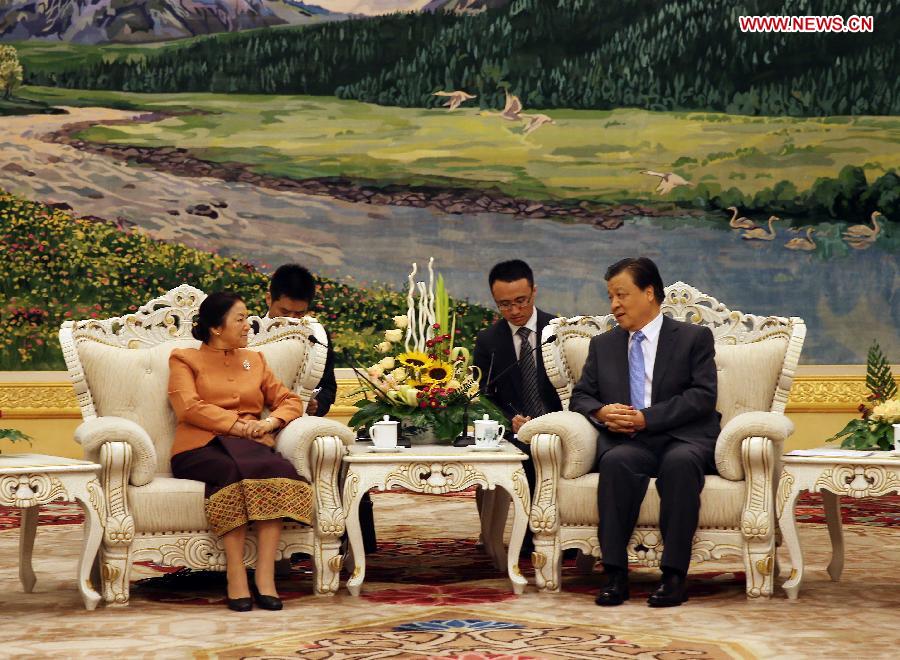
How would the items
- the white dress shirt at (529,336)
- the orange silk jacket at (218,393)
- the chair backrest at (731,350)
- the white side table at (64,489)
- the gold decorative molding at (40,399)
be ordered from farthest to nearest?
the gold decorative molding at (40,399) → the white dress shirt at (529,336) → the chair backrest at (731,350) → the orange silk jacket at (218,393) → the white side table at (64,489)

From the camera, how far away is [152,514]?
15.9 ft

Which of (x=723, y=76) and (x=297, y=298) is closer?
(x=297, y=298)

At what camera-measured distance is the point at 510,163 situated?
30.9ft

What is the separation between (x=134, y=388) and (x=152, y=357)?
152 millimetres

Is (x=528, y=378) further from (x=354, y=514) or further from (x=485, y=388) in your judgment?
(x=354, y=514)

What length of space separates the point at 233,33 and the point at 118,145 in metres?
1.15

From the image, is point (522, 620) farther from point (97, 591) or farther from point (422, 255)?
point (422, 255)

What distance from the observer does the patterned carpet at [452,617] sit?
398 centimetres

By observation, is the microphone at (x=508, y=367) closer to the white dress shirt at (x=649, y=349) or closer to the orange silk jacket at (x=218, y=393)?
the white dress shirt at (x=649, y=349)

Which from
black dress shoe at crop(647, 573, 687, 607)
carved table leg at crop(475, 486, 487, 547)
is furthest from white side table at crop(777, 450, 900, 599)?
carved table leg at crop(475, 486, 487, 547)

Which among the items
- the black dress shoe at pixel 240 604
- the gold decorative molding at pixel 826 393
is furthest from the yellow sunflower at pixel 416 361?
the gold decorative molding at pixel 826 393

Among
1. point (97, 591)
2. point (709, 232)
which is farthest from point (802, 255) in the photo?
point (97, 591)

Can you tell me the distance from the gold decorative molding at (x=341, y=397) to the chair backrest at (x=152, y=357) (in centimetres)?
341

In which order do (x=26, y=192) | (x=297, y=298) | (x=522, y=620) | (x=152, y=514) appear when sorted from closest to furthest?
1. (x=522, y=620)
2. (x=152, y=514)
3. (x=297, y=298)
4. (x=26, y=192)
